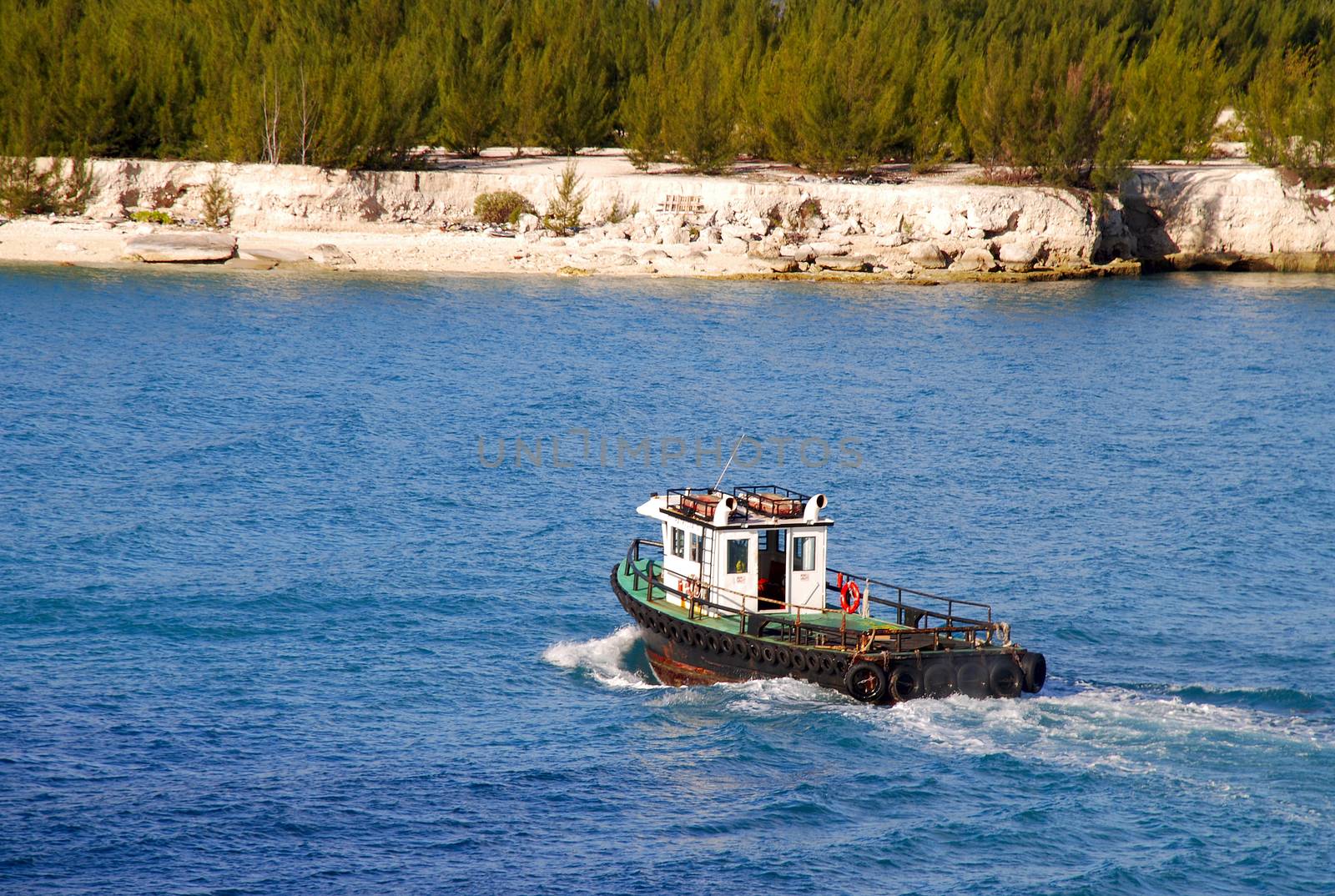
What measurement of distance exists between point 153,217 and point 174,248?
7.02 metres

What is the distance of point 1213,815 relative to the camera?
73.6 feet

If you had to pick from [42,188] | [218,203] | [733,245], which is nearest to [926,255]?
[733,245]

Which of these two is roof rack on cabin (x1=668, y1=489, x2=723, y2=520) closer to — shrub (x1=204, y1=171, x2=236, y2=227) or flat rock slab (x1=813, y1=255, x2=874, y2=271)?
flat rock slab (x1=813, y1=255, x2=874, y2=271)

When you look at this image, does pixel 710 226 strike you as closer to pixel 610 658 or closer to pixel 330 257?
pixel 330 257

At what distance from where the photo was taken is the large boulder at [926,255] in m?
87.8

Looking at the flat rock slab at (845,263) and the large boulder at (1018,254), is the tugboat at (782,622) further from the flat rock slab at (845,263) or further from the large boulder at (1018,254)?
the large boulder at (1018,254)

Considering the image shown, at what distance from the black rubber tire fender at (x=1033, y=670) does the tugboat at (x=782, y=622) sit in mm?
21

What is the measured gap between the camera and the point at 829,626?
2764cm

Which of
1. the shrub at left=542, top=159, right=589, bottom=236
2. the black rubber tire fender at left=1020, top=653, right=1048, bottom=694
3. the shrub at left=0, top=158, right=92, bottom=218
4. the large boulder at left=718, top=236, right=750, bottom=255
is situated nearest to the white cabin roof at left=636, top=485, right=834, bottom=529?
the black rubber tire fender at left=1020, top=653, right=1048, bottom=694

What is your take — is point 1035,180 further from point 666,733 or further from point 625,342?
point 666,733

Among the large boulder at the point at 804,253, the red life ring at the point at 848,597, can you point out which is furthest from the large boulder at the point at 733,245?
the red life ring at the point at 848,597

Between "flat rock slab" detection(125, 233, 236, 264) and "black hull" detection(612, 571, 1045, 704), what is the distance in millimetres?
66661

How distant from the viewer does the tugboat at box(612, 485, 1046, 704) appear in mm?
26156

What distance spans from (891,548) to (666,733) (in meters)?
13.0
